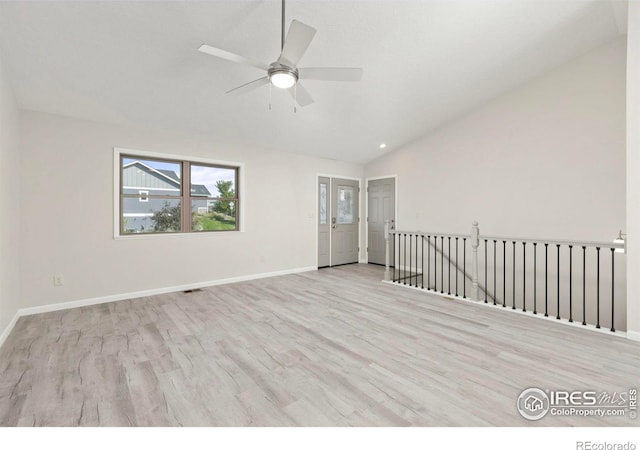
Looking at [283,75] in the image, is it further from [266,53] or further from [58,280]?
[58,280]

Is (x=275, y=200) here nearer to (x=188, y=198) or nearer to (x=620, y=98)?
(x=188, y=198)

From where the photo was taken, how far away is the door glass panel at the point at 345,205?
7031 millimetres

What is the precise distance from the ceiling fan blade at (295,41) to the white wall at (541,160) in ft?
14.0

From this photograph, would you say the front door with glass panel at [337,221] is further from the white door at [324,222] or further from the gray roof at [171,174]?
the gray roof at [171,174]

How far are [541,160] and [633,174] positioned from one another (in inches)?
74.3

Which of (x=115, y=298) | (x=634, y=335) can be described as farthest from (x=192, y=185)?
(x=634, y=335)

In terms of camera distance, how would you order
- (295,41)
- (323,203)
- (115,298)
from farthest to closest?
(323,203) → (115,298) → (295,41)

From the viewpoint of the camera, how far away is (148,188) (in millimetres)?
4539

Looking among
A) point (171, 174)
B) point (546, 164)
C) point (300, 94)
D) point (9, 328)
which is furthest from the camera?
point (171, 174)

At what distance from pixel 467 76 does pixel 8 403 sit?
5.80 metres

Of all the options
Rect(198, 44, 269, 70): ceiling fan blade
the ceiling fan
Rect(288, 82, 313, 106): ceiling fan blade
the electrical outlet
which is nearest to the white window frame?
the electrical outlet

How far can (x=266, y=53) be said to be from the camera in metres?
3.19

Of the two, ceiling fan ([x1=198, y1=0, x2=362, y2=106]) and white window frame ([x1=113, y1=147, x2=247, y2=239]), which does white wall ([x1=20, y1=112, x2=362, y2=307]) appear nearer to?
white window frame ([x1=113, y1=147, x2=247, y2=239])

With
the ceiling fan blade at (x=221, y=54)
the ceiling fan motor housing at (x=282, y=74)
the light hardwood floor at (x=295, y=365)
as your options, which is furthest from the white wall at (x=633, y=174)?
the ceiling fan blade at (x=221, y=54)
